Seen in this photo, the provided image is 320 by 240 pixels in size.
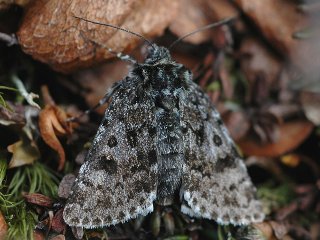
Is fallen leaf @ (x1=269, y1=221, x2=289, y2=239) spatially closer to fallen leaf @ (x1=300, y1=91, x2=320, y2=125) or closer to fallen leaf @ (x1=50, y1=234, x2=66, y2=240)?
fallen leaf @ (x1=300, y1=91, x2=320, y2=125)

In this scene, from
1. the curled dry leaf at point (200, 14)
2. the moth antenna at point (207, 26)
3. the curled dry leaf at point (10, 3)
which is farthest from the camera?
the curled dry leaf at point (200, 14)

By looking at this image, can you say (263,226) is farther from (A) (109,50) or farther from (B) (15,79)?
(B) (15,79)

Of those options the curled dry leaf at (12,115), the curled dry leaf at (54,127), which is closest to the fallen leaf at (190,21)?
the curled dry leaf at (54,127)

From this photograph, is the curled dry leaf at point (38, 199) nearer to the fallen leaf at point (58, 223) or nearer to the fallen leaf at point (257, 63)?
the fallen leaf at point (58, 223)

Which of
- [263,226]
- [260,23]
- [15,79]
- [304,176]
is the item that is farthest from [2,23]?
[304,176]

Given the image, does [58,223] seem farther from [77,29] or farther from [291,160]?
[291,160]

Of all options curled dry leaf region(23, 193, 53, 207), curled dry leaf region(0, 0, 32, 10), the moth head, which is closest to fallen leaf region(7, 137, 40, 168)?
curled dry leaf region(23, 193, 53, 207)

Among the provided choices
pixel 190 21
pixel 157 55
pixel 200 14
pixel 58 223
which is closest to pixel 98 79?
pixel 157 55
